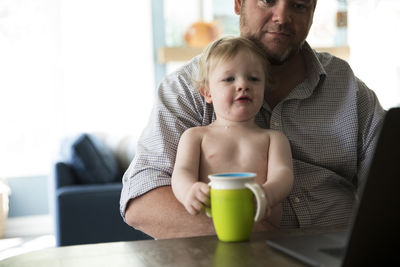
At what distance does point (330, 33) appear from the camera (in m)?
5.58

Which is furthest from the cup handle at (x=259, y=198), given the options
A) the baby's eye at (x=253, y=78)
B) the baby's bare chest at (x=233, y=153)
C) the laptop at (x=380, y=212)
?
the baby's eye at (x=253, y=78)

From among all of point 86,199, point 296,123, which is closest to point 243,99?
point 296,123

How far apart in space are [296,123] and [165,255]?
780 millimetres

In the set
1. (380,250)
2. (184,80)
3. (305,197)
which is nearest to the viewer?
(380,250)

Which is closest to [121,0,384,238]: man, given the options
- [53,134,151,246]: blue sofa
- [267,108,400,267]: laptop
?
[267,108,400,267]: laptop

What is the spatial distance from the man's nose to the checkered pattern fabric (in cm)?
15

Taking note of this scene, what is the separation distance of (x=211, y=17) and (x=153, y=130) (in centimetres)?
393

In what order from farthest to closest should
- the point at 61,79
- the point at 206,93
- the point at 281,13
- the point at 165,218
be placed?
the point at 61,79, the point at 281,13, the point at 206,93, the point at 165,218

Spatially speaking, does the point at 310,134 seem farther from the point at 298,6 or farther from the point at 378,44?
the point at 378,44

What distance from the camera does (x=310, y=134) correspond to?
157cm

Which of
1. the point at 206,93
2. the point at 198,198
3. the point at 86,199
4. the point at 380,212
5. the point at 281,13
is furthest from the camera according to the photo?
the point at 86,199

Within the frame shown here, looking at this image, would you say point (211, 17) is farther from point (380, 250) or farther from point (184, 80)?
point (380, 250)

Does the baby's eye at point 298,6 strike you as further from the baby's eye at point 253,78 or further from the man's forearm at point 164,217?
the man's forearm at point 164,217

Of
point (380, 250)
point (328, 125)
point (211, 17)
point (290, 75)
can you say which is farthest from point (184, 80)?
point (211, 17)
